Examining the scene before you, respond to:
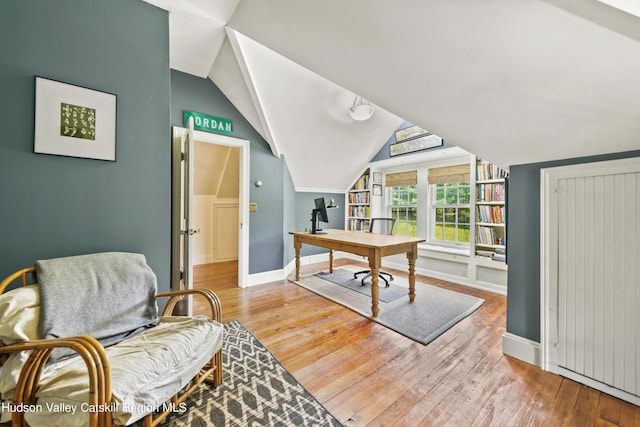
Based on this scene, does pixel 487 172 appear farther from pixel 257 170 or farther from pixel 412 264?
pixel 257 170

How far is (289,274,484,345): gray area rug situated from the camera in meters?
→ 2.25

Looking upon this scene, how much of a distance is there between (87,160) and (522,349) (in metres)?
3.29

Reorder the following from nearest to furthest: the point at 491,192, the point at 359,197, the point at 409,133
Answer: the point at 491,192, the point at 409,133, the point at 359,197

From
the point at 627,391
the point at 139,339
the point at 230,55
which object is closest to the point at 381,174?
the point at 230,55

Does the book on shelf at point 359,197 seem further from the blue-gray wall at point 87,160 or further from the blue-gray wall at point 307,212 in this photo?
the blue-gray wall at point 87,160

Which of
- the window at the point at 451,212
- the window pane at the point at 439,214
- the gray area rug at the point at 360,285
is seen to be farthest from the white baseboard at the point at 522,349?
the window pane at the point at 439,214

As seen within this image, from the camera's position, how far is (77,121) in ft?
5.02

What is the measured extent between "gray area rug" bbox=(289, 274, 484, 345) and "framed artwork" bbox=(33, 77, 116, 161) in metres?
2.60

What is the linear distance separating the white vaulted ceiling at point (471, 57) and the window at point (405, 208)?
2621 mm

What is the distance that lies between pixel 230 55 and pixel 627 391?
13.3ft

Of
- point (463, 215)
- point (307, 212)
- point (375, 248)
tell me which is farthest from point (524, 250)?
point (307, 212)

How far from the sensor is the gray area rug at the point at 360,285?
3.09 m

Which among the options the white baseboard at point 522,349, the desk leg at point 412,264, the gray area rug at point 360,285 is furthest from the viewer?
the gray area rug at point 360,285

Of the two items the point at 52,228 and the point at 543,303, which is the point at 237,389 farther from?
the point at 543,303
